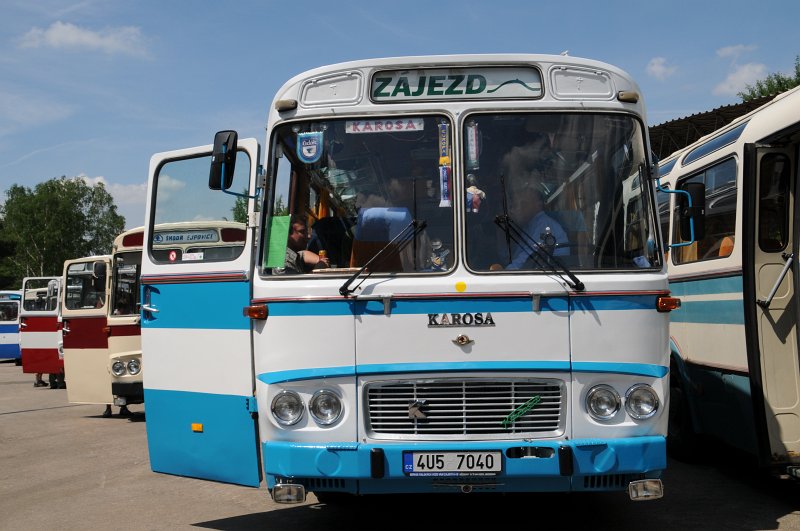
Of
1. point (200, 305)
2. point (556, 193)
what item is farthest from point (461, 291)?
point (200, 305)

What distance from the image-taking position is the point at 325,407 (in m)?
5.97

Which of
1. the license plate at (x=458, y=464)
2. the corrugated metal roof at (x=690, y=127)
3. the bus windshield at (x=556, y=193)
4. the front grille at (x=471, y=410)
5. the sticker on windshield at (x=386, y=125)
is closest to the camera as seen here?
the license plate at (x=458, y=464)

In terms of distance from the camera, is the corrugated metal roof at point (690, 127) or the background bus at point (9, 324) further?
the background bus at point (9, 324)

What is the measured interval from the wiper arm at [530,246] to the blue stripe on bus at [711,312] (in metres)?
2.36

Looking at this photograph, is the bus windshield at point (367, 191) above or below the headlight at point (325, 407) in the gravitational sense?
above

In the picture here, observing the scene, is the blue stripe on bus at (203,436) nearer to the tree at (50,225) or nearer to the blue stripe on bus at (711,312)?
the blue stripe on bus at (711,312)

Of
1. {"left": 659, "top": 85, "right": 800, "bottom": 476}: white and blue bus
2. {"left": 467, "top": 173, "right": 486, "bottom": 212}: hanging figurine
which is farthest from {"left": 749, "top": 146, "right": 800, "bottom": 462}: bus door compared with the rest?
{"left": 467, "top": 173, "right": 486, "bottom": 212}: hanging figurine

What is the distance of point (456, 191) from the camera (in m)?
6.09

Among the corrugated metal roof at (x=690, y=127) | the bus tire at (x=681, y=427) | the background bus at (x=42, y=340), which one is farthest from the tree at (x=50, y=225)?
the bus tire at (x=681, y=427)

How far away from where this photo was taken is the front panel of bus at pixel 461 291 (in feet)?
19.1

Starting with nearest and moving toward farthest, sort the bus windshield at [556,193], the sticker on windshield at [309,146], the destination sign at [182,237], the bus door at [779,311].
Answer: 1. the bus windshield at [556,193]
2. the sticker on windshield at [309,146]
3. the destination sign at [182,237]
4. the bus door at [779,311]

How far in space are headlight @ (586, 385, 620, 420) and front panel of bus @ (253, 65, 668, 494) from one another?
1 centimetres

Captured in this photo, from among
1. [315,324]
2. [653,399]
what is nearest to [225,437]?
[315,324]

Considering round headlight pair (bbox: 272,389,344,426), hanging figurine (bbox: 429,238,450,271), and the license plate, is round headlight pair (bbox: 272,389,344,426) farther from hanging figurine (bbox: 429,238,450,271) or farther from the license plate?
hanging figurine (bbox: 429,238,450,271)
